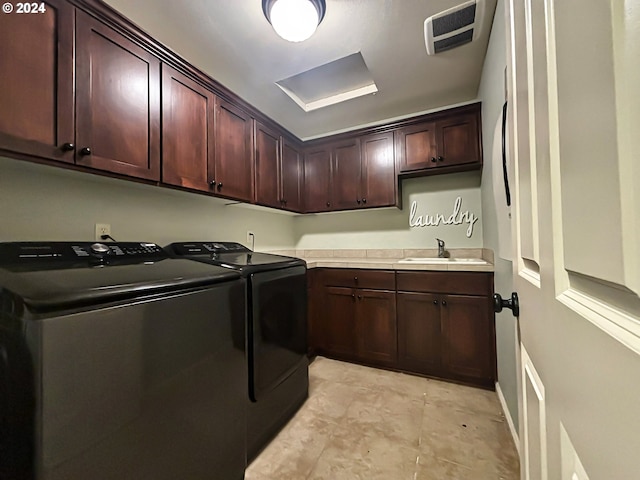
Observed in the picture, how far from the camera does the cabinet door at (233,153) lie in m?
1.92

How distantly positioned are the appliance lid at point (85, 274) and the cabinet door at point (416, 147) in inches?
79.4

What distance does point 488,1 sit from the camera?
4.62ft

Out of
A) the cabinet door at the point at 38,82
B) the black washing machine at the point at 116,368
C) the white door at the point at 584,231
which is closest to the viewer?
the white door at the point at 584,231

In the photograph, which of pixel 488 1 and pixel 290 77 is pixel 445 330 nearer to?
pixel 488 1

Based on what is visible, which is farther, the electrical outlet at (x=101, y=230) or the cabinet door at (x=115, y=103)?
the electrical outlet at (x=101, y=230)

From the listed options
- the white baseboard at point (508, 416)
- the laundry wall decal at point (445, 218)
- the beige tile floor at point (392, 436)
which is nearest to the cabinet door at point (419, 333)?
the beige tile floor at point (392, 436)

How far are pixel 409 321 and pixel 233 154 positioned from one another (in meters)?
2.00

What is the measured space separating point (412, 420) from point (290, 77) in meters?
2.60

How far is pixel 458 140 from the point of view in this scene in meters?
2.33

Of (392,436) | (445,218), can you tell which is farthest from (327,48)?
(392,436)

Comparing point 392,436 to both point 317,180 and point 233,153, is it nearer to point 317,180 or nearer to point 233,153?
point 233,153

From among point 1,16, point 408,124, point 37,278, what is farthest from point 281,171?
point 37,278

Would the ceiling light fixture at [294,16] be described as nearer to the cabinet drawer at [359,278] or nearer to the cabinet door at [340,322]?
the cabinet drawer at [359,278]

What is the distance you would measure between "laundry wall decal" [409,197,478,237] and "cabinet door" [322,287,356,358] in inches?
42.6
